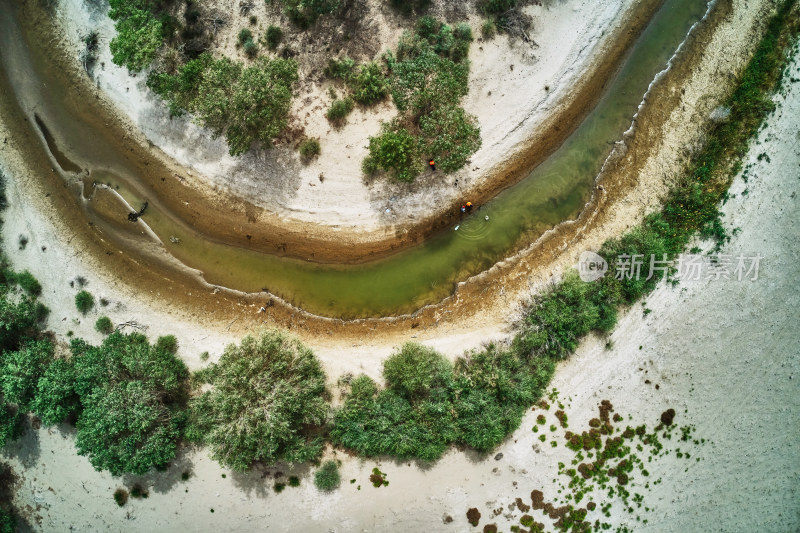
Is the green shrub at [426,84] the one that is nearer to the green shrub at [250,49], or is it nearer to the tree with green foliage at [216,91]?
the green shrub at [250,49]

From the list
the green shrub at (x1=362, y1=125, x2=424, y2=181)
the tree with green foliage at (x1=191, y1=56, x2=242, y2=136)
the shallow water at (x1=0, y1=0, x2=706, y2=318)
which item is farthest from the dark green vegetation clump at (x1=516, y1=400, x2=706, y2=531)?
the tree with green foliage at (x1=191, y1=56, x2=242, y2=136)

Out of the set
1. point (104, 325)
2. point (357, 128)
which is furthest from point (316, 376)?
point (357, 128)

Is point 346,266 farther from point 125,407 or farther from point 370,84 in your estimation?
point 125,407

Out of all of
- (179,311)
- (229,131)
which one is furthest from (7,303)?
(229,131)

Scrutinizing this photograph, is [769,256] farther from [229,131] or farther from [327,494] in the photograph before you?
[229,131]

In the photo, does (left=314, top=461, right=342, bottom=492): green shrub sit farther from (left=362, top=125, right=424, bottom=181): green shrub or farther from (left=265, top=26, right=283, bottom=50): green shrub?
(left=265, top=26, right=283, bottom=50): green shrub

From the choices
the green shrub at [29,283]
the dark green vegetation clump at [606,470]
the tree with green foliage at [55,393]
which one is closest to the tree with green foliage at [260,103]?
the green shrub at [29,283]

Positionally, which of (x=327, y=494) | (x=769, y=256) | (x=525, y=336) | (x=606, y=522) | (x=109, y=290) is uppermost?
(x=109, y=290)
